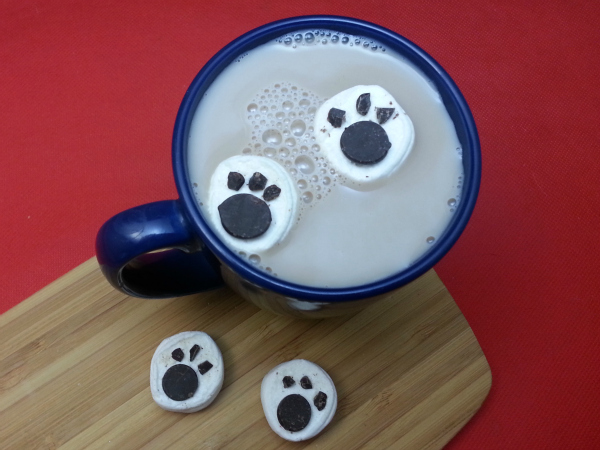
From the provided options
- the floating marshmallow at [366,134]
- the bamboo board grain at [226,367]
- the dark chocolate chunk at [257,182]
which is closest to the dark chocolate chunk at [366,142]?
the floating marshmallow at [366,134]

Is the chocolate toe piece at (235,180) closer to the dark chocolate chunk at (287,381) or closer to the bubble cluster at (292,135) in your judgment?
the bubble cluster at (292,135)

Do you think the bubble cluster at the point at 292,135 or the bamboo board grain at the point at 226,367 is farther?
the bamboo board grain at the point at 226,367

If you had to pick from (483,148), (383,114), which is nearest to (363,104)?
(383,114)

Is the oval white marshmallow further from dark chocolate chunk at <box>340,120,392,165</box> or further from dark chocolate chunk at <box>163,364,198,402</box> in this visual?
dark chocolate chunk at <box>163,364,198,402</box>

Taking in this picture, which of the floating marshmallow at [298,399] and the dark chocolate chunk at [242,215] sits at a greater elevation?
the dark chocolate chunk at [242,215]

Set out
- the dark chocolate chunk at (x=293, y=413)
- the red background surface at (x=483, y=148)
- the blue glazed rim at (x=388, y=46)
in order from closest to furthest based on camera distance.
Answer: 1. the blue glazed rim at (x=388, y=46)
2. the dark chocolate chunk at (x=293, y=413)
3. the red background surface at (x=483, y=148)

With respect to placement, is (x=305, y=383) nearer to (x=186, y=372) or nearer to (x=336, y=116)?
(x=186, y=372)

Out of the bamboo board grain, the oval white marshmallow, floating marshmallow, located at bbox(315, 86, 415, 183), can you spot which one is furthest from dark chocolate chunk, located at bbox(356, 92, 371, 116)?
the bamboo board grain
